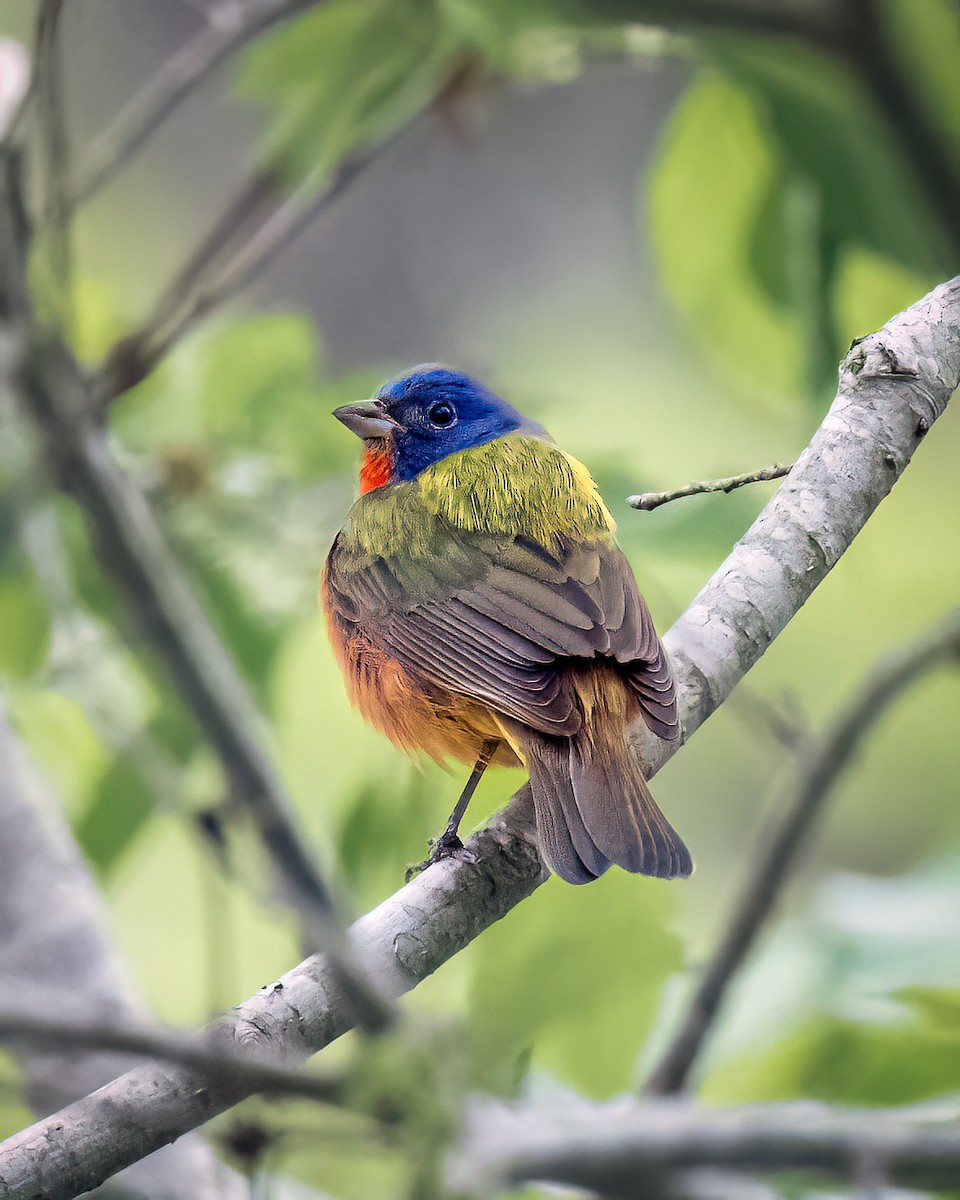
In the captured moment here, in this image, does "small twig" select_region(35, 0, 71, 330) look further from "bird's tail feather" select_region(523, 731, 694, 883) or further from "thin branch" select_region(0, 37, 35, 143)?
"bird's tail feather" select_region(523, 731, 694, 883)

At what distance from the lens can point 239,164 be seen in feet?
27.3

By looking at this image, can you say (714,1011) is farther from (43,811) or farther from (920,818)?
(920,818)

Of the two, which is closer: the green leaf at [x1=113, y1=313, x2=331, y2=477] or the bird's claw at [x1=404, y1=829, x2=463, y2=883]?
the bird's claw at [x1=404, y1=829, x2=463, y2=883]

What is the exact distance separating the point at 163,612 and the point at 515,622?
4.58 ft

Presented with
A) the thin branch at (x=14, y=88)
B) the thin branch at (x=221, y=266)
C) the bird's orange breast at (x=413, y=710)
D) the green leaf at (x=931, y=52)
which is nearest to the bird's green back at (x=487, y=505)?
the bird's orange breast at (x=413, y=710)

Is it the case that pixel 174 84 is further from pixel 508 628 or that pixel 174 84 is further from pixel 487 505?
pixel 508 628

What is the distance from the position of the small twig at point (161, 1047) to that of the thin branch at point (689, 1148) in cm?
20

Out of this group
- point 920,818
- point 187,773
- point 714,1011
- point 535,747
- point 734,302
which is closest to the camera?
point 714,1011

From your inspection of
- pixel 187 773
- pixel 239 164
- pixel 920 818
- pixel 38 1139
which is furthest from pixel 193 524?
pixel 239 164

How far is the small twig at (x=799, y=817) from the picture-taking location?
2014mm

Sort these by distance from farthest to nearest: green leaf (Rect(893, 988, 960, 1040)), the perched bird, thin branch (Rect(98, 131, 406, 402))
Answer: thin branch (Rect(98, 131, 406, 402)) < the perched bird < green leaf (Rect(893, 988, 960, 1040))

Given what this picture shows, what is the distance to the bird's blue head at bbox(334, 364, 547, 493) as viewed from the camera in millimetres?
3172

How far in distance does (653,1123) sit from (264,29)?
2355 millimetres

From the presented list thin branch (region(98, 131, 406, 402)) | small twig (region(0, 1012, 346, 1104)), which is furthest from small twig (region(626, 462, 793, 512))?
small twig (region(0, 1012, 346, 1104))
